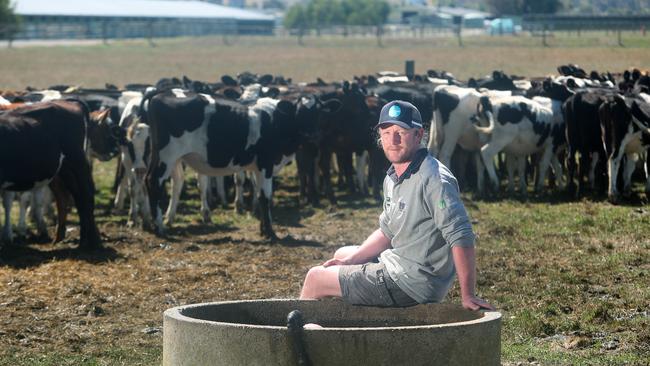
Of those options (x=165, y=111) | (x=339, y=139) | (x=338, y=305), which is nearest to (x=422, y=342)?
(x=338, y=305)

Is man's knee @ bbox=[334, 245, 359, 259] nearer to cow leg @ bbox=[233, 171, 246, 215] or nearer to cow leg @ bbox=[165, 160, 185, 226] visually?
cow leg @ bbox=[165, 160, 185, 226]

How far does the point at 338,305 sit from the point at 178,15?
443 feet

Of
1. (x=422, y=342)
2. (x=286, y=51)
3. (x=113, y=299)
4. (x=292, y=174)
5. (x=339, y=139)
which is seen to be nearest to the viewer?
(x=422, y=342)

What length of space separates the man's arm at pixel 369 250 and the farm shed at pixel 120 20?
9578cm

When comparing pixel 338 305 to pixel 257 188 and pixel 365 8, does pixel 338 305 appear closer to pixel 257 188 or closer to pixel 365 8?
pixel 257 188

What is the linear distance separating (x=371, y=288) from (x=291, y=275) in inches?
261

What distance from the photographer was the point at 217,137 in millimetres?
18922

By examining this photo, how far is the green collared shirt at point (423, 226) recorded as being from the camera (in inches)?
292

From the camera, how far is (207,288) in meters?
13.6

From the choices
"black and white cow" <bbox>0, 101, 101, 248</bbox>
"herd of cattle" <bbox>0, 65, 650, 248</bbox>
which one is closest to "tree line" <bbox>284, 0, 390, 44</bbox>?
"herd of cattle" <bbox>0, 65, 650, 248</bbox>

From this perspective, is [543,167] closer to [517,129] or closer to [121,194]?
[517,129]

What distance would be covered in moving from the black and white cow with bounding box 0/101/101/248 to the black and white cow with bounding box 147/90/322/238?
1.26 metres

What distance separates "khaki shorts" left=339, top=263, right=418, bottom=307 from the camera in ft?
25.4

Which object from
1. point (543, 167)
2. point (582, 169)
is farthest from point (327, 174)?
point (582, 169)
